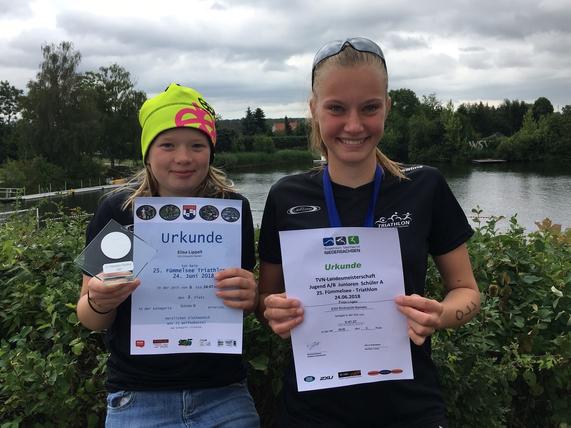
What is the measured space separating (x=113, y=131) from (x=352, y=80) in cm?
7028

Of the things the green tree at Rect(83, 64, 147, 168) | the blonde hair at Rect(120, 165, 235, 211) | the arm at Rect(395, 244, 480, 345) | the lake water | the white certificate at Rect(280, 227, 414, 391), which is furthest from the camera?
the green tree at Rect(83, 64, 147, 168)

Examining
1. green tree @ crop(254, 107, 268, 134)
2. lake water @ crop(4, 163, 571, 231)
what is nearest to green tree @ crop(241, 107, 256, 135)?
green tree @ crop(254, 107, 268, 134)

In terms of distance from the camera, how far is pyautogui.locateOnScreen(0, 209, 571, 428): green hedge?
7.86ft

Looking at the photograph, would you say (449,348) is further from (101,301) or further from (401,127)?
(401,127)

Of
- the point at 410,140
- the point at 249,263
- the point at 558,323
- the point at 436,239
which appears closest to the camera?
the point at 436,239

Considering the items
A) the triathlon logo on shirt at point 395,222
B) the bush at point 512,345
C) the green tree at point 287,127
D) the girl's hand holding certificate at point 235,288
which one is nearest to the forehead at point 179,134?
the girl's hand holding certificate at point 235,288

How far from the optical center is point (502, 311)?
2771 mm

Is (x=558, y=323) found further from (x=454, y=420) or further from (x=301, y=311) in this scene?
(x=301, y=311)

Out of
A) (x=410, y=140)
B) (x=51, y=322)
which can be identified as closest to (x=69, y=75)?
(x=410, y=140)

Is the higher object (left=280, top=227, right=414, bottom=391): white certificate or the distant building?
the distant building

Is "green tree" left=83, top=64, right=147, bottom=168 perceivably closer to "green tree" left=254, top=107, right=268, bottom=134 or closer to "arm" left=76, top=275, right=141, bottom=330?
"green tree" left=254, top=107, right=268, bottom=134

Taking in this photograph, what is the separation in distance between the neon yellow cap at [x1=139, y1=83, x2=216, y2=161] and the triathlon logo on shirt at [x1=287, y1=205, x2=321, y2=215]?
539 millimetres

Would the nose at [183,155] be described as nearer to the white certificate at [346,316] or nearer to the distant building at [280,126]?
the white certificate at [346,316]

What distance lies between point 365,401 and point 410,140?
81694mm
